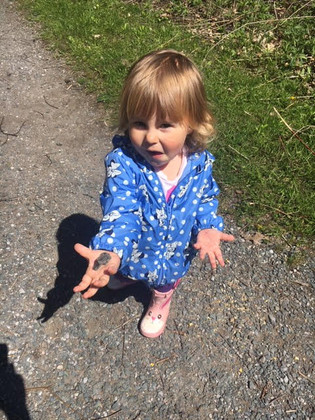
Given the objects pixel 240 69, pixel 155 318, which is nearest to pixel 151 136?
pixel 155 318

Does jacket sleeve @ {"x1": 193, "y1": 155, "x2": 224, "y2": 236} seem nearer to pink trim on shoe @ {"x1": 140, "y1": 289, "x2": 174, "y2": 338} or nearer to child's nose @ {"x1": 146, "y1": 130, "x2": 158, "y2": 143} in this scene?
child's nose @ {"x1": 146, "y1": 130, "x2": 158, "y2": 143}

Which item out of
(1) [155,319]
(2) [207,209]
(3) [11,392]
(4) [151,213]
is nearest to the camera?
(4) [151,213]

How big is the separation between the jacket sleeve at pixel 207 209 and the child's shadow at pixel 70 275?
0.83m

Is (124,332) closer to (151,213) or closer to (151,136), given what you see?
(151,213)

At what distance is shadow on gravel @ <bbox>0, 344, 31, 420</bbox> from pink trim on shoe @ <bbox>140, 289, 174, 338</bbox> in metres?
0.75

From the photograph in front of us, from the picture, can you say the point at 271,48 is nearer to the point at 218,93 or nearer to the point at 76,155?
the point at 218,93

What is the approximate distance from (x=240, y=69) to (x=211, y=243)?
316 centimetres

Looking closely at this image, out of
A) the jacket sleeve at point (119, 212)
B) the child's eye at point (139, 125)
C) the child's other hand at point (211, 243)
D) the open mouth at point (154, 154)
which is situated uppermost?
the child's eye at point (139, 125)

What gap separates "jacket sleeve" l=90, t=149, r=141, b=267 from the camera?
6.70ft

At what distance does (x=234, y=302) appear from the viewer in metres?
3.09

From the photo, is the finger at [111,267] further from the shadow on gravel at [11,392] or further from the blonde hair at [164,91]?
the shadow on gravel at [11,392]

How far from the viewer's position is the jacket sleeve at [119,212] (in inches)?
80.4

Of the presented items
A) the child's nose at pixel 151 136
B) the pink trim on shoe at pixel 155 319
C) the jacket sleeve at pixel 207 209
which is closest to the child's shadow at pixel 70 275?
the pink trim on shoe at pixel 155 319

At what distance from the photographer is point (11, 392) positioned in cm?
255
